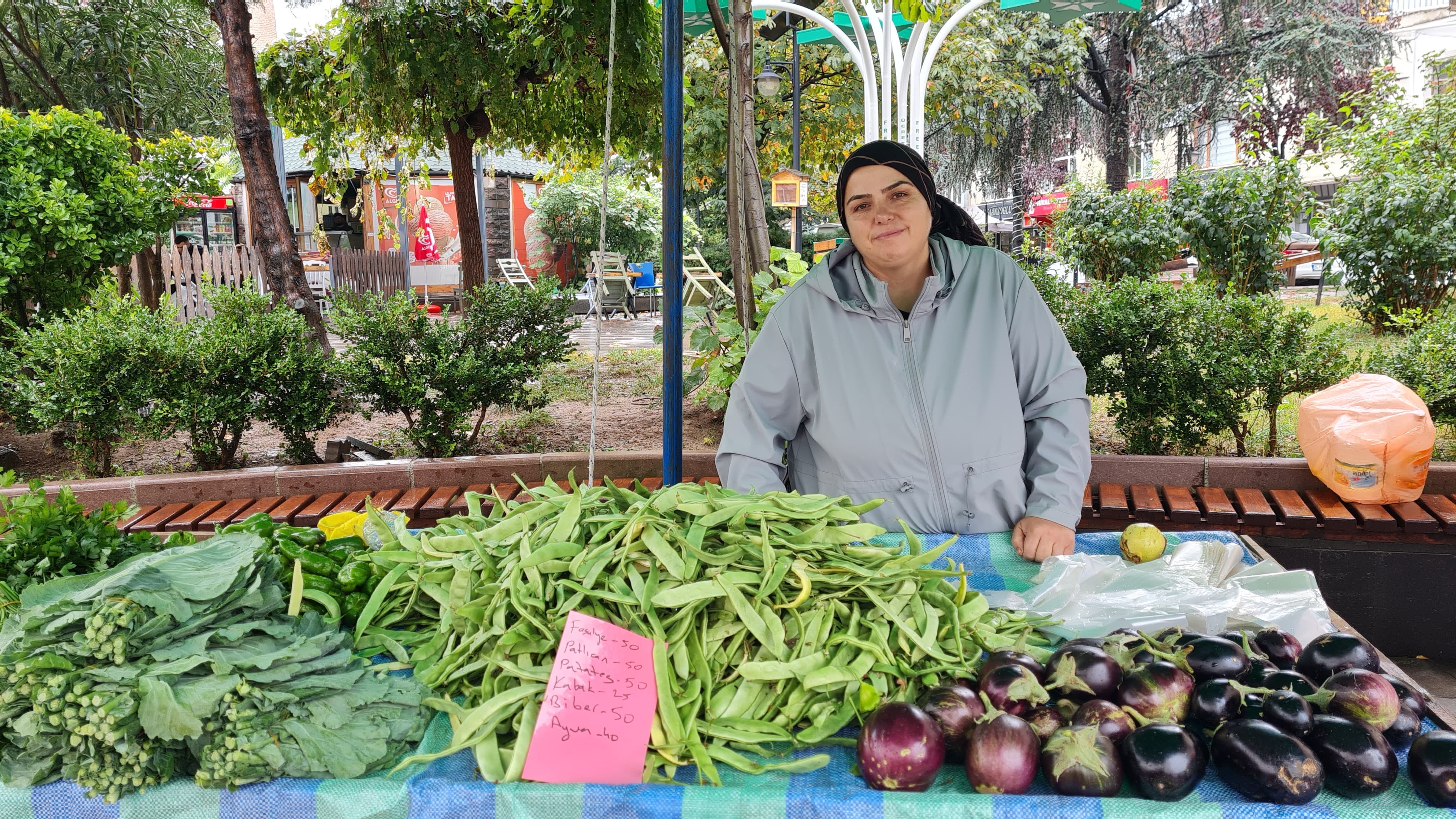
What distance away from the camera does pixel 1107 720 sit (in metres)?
1.30

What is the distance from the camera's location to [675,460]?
112 inches

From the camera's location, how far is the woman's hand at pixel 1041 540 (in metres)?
2.17

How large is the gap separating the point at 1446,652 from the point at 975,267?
2.80 meters

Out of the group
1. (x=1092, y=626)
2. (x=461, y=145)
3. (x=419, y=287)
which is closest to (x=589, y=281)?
(x=419, y=287)

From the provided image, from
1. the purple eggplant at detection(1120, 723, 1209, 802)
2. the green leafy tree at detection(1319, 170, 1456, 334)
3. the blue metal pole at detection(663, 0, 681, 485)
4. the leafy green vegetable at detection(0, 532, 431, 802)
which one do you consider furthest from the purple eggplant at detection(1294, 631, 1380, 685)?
the green leafy tree at detection(1319, 170, 1456, 334)

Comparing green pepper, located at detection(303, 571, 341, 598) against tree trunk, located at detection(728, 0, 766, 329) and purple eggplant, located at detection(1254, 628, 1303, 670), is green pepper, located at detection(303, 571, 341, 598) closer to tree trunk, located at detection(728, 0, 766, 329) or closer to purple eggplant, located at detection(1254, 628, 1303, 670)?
purple eggplant, located at detection(1254, 628, 1303, 670)

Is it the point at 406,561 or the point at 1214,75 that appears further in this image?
the point at 1214,75

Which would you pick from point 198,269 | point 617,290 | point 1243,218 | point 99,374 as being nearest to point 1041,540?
point 99,374

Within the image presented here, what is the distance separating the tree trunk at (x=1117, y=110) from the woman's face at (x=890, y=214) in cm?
1766

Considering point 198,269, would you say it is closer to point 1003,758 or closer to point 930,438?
point 930,438

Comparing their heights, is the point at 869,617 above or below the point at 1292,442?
above

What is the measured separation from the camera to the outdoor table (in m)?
1.19

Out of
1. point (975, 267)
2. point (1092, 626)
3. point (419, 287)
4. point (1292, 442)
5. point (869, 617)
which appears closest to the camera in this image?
point (869, 617)

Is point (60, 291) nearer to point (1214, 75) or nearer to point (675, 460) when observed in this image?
point (675, 460)
